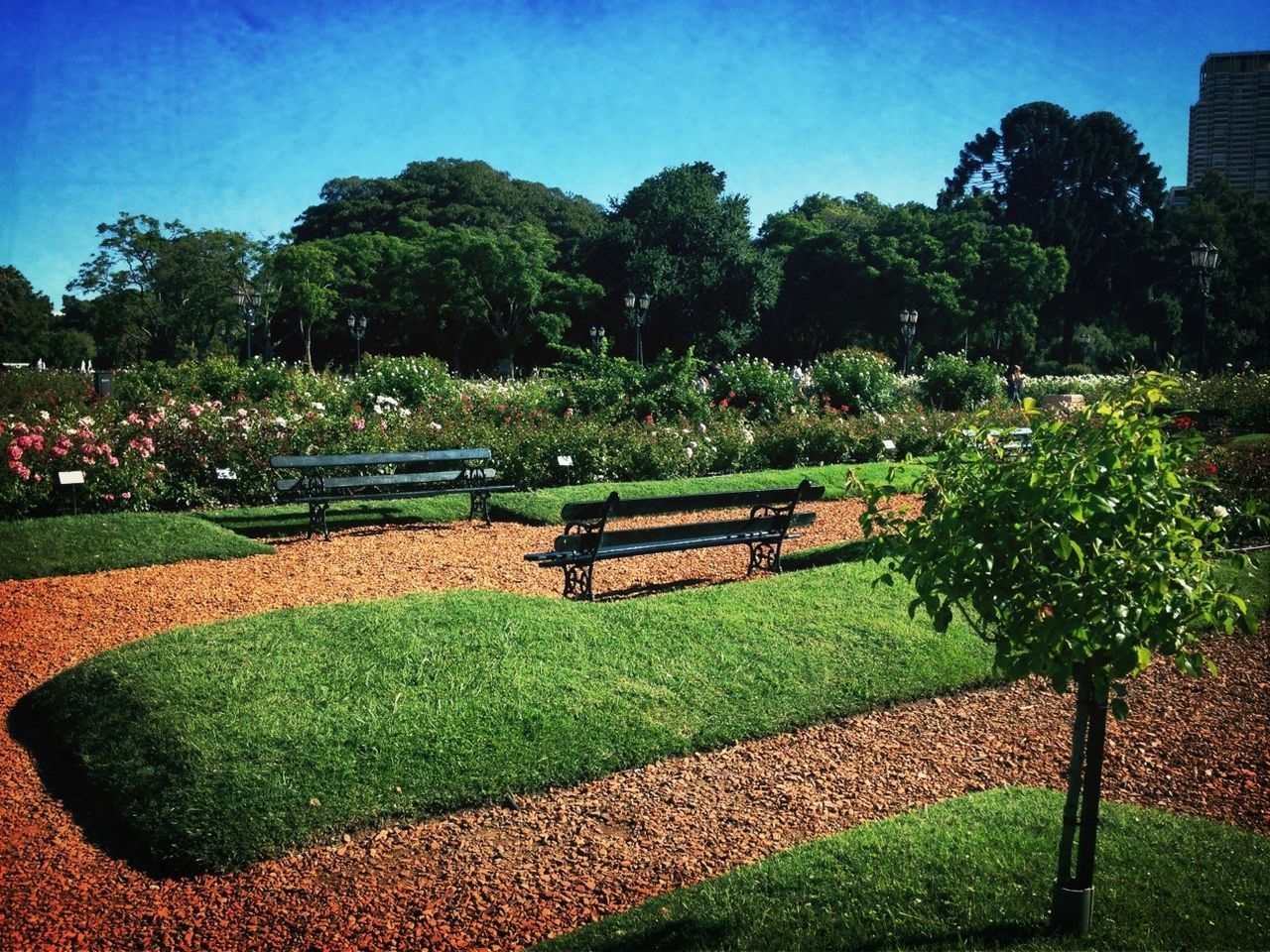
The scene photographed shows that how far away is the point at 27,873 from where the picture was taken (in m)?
Answer: 3.58

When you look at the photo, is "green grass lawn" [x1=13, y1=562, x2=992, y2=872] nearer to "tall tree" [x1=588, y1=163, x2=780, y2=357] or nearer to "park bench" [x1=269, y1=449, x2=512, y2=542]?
"park bench" [x1=269, y1=449, x2=512, y2=542]

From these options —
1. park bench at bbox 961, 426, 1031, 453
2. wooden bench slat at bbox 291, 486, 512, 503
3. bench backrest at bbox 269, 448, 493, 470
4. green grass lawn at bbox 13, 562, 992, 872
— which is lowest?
green grass lawn at bbox 13, 562, 992, 872

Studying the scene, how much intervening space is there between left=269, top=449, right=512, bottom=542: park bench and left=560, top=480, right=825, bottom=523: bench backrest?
2749mm

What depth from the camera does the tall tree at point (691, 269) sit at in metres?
41.6

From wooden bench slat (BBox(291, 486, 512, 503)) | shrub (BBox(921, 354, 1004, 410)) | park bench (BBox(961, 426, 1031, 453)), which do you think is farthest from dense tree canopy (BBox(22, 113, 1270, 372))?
park bench (BBox(961, 426, 1031, 453))

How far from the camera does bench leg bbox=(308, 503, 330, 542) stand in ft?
30.8

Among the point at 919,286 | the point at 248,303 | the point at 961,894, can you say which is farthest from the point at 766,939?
the point at 919,286

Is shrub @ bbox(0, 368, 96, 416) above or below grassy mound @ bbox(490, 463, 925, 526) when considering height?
above

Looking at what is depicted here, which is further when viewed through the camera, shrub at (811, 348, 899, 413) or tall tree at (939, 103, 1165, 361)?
tall tree at (939, 103, 1165, 361)

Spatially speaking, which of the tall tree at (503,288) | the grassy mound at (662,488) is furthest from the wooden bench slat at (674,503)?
the tall tree at (503,288)

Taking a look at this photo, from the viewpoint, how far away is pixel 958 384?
22.5 meters

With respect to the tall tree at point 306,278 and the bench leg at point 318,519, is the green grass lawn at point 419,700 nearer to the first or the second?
the bench leg at point 318,519

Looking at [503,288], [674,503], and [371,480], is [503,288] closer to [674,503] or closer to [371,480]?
[371,480]

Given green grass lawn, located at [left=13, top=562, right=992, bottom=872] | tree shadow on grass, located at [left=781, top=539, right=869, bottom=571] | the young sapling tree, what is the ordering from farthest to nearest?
tree shadow on grass, located at [left=781, top=539, right=869, bottom=571] → green grass lawn, located at [left=13, top=562, right=992, bottom=872] → the young sapling tree
